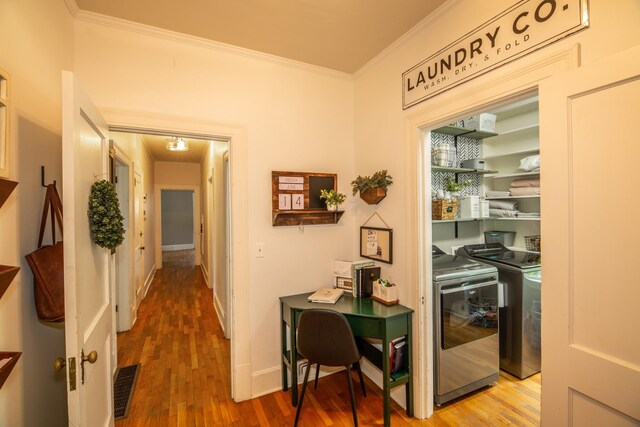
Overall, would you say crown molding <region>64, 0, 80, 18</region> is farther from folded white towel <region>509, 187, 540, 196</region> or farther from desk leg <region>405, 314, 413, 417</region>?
folded white towel <region>509, 187, 540, 196</region>

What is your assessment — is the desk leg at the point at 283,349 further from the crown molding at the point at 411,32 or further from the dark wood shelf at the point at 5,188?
the crown molding at the point at 411,32

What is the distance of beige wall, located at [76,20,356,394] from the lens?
185 cm

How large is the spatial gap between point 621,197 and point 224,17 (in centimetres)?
223

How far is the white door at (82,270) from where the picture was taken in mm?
1072

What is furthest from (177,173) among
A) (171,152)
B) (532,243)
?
(532,243)

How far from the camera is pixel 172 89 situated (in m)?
1.98

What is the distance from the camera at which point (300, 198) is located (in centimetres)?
236

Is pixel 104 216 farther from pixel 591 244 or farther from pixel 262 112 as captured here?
pixel 591 244

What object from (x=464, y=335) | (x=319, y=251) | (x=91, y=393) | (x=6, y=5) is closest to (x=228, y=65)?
(x=6, y=5)

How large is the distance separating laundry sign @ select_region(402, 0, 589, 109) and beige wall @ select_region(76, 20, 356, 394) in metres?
0.84

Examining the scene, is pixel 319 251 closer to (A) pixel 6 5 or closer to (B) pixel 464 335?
(B) pixel 464 335

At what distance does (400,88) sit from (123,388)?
3.29 meters

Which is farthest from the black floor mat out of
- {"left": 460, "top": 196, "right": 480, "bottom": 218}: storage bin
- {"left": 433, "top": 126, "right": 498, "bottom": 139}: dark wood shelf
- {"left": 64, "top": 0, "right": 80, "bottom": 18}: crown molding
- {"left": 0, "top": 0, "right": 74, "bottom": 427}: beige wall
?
{"left": 433, "top": 126, "right": 498, "bottom": 139}: dark wood shelf

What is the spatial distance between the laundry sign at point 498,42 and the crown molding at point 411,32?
A: 0.22 meters
